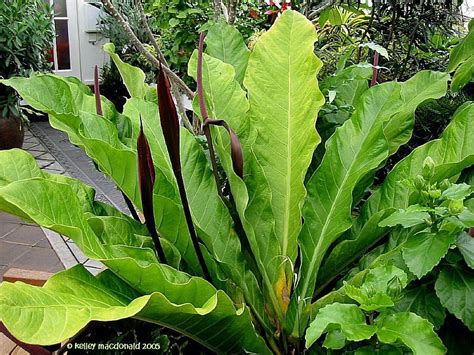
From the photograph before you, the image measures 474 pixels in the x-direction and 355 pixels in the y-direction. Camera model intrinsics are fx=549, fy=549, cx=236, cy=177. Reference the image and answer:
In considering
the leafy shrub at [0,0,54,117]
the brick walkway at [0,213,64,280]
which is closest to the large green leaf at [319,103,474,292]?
the brick walkway at [0,213,64,280]

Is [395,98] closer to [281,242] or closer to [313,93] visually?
[313,93]

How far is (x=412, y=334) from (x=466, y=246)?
152mm

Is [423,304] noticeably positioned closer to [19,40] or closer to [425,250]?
[425,250]

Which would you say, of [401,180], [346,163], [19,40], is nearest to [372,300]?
[401,180]

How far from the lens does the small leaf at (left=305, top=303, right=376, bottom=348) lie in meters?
0.65

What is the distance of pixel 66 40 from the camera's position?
6.39 metres

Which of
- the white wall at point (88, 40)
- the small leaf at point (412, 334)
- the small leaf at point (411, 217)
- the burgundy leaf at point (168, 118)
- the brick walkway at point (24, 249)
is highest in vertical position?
the burgundy leaf at point (168, 118)

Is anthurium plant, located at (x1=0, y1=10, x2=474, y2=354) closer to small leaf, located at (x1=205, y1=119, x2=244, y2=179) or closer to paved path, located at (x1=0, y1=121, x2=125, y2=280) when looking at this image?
small leaf, located at (x1=205, y1=119, x2=244, y2=179)

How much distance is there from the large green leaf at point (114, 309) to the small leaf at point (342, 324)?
132 millimetres

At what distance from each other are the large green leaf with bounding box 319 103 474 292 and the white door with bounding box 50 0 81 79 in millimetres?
5758

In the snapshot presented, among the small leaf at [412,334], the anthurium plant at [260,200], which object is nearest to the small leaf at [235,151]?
the anthurium plant at [260,200]

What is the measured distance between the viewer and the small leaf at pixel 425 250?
703 millimetres

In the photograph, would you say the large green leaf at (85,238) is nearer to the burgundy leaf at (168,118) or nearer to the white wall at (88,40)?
the burgundy leaf at (168,118)

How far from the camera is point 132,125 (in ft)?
3.62
